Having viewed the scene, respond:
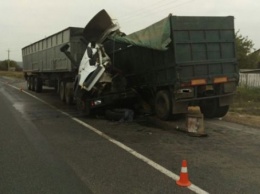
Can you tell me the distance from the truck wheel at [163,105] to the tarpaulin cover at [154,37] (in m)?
1.48

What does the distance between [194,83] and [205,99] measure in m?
0.89

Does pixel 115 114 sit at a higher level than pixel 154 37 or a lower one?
lower

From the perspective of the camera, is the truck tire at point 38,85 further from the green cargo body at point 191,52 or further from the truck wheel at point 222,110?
the truck wheel at point 222,110

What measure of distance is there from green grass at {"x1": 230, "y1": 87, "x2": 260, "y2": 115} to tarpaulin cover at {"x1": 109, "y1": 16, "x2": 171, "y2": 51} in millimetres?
4759

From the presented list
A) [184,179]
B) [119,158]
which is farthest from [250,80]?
[184,179]

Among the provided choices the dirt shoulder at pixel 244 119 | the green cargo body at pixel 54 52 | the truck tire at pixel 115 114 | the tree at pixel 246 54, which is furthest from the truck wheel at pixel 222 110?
the tree at pixel 246 54

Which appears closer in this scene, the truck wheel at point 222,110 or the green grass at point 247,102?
the truck wheel at point 222,110

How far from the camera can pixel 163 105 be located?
1319 centimetres

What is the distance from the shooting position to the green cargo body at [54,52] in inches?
713

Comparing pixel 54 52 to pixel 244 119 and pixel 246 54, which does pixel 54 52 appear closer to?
pixel 244 119

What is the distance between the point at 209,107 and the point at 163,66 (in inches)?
86.3

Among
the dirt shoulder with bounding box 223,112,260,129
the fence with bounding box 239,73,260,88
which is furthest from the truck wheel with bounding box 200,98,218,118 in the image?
the fence with bounding box 239,73,260,88

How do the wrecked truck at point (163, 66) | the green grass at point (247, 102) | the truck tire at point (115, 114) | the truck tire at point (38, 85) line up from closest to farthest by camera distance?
1. the wrecked truck at point (163, 66)
2. the truck tire at point (115, 114)
3. the green grass at point (247, 102)
4. the truck tire at point (38, 85)

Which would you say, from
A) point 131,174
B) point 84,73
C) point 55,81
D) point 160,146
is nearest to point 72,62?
point 84,73
